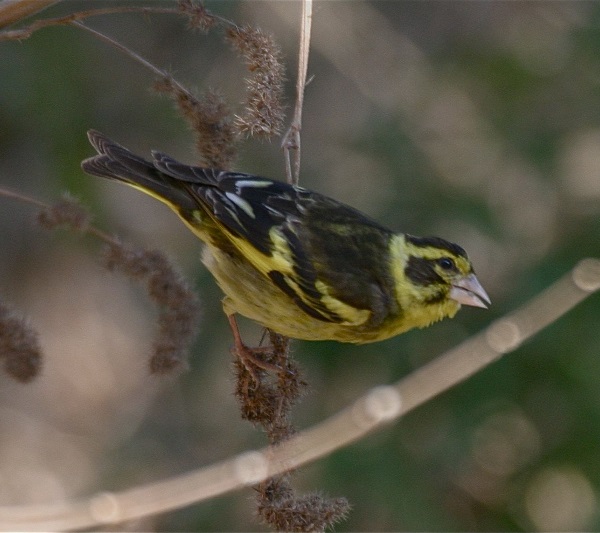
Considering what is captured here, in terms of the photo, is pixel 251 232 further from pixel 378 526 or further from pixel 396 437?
pixel 378 526

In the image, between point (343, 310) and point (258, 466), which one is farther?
point (343, 310)

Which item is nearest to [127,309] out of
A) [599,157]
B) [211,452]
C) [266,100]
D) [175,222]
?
[175,222]

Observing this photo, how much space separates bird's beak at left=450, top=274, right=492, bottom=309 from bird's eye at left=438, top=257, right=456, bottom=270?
70 millimetres

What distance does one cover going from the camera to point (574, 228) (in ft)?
16.9

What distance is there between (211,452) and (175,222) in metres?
2.46

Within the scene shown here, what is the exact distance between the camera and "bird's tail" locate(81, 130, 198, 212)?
3867mm

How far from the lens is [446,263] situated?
4070 millimetres

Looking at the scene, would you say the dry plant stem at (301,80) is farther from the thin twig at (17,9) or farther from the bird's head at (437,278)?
the thin twig at (17,9)

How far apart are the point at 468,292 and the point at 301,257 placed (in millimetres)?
737

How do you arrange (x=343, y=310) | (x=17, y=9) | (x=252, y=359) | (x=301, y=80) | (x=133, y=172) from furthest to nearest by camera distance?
(x=343, y=310)
(x=133, y=172)
(x=252, y=359)
(x=301, y=80)
(x=17, y=9)

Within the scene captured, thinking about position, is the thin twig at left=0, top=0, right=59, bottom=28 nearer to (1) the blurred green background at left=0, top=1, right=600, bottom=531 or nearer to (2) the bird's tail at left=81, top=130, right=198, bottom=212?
(2) the bird's tail at left=81, top=130, right=198, bottom=212

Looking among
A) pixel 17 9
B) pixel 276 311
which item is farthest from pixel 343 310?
pixel 17 9

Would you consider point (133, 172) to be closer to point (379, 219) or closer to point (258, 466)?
point (258, 466)

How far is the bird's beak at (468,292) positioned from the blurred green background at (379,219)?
77 centimetres
